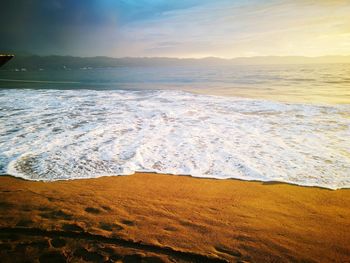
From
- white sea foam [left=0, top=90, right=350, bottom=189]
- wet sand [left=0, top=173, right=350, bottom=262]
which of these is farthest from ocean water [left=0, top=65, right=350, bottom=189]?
wet sand [left=0, top=173, right=350, bottom=262]

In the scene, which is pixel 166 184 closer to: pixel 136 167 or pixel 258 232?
pixel 136 167

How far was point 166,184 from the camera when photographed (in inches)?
205

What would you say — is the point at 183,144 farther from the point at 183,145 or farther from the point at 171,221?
the point at 171,221

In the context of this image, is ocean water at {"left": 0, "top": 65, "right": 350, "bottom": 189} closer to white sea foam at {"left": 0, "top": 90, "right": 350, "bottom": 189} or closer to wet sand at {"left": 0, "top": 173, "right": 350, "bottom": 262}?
white sea foam at {"left": 0, "top": 90, "right": 350, "bottom": 189}

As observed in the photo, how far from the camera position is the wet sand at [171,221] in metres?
3.13

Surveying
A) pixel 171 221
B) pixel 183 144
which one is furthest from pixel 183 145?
pixel 171 221

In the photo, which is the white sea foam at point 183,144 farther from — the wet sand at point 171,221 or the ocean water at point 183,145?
the wet sand at point 171,221

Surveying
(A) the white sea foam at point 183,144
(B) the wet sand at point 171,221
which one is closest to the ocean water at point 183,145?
(A) the white sea foam at point 183,144

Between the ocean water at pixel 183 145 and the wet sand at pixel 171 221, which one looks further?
the ocean water at pixel 183 145

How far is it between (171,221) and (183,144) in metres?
4.21

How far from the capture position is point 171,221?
3832mm

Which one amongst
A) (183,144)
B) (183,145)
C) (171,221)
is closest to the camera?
(171,221)

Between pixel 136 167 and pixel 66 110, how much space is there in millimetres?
9864

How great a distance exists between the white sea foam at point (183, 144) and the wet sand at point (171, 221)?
0.65m
